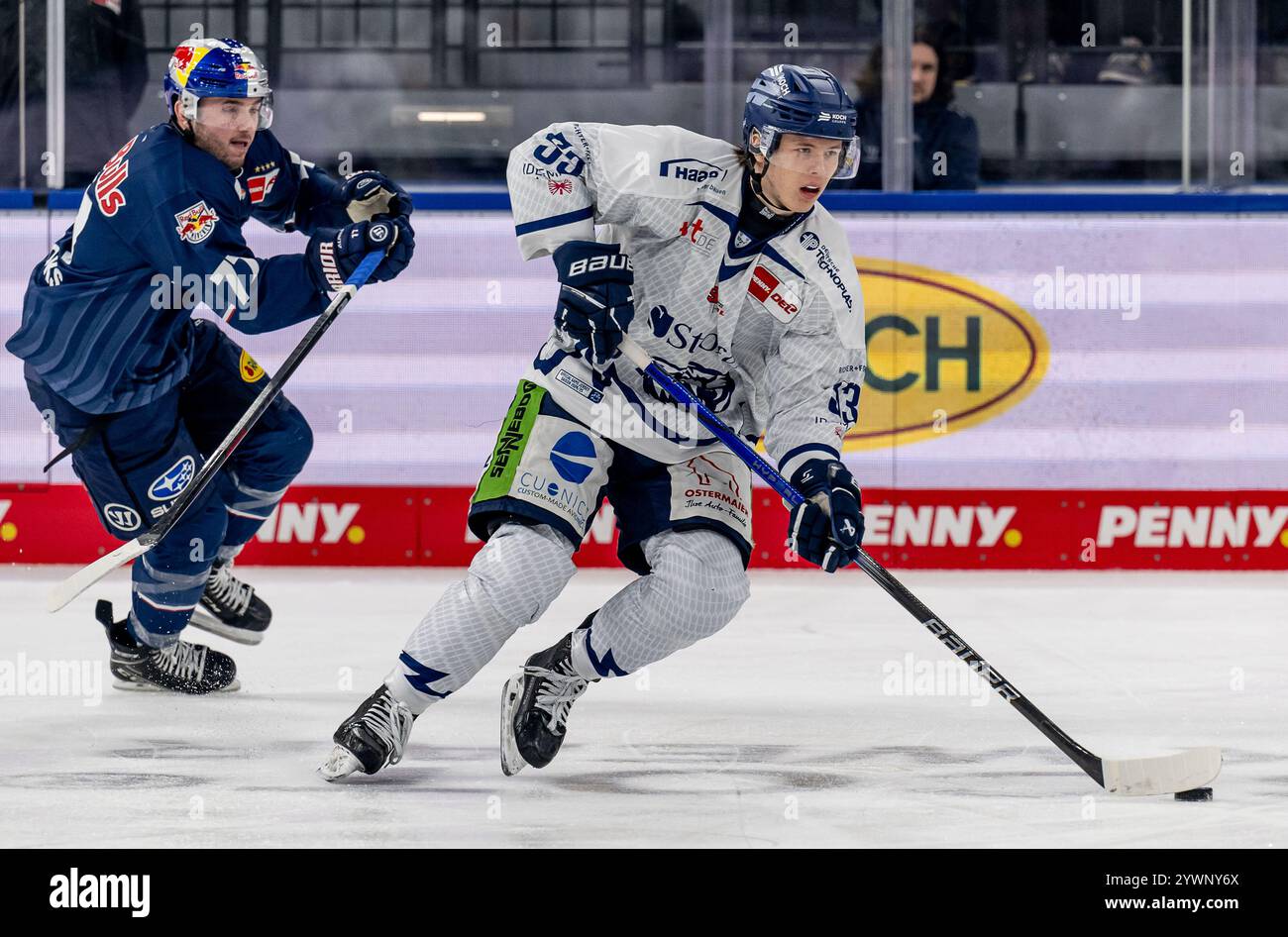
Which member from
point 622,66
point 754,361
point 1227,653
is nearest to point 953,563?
point 1227,653

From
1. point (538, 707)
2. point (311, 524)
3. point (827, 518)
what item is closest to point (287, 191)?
point (538, 707)

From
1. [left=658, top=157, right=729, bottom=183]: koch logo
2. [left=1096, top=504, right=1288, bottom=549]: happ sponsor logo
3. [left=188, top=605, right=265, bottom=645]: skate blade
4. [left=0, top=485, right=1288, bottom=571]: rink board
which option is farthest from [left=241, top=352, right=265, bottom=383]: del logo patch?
[left=1096, top=504, right=1288, bottom=549]: happ sponsor logo

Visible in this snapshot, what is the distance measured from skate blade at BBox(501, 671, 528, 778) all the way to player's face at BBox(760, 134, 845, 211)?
91cm

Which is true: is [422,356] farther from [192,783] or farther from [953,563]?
[192,783]

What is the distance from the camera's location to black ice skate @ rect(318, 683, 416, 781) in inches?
117

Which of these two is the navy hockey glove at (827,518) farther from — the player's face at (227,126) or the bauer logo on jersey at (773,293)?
the player's face at (227,126)

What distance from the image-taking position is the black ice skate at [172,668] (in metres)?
3.92

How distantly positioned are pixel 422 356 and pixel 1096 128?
2180 mm

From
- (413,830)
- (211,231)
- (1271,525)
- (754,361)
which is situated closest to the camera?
(413,830)

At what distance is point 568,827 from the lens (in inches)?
108

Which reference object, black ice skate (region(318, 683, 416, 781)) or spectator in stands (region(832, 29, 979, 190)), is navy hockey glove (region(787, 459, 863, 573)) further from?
spectator in stands (region(832, 29, 979, 190))

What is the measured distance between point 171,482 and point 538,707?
3.55ft
